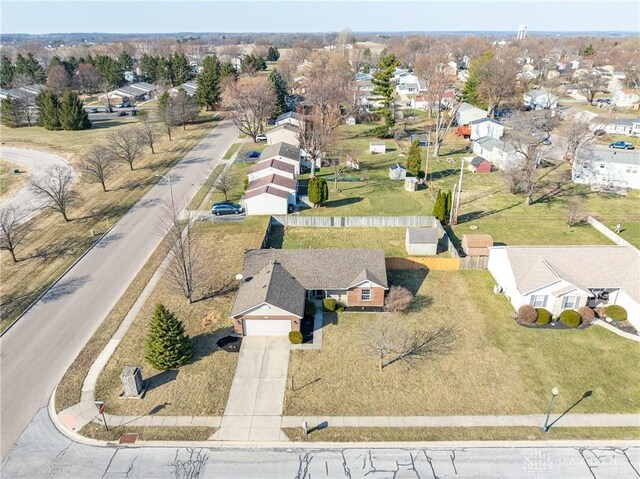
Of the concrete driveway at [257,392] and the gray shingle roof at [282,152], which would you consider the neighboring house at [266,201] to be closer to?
the gray shingle roof at [282,152]

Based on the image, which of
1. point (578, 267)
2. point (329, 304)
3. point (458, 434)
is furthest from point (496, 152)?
point (458, 434)

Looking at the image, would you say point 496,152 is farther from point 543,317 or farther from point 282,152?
point 543,317

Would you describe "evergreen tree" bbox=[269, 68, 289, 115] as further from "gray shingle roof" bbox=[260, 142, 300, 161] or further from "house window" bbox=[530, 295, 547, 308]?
"house window" bbox=[530, 295, 547, 308]

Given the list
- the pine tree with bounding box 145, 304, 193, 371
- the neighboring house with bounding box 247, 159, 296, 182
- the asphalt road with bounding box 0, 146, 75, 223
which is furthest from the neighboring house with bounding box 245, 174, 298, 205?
the asphalt road with bounding box 0, 146, 75, 223

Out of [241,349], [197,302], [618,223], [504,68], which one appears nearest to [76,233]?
[197,302]

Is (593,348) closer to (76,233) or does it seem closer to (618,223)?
(618,223)

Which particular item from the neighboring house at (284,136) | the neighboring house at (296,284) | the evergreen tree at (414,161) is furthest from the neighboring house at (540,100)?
the neighboring house at (296,284)
